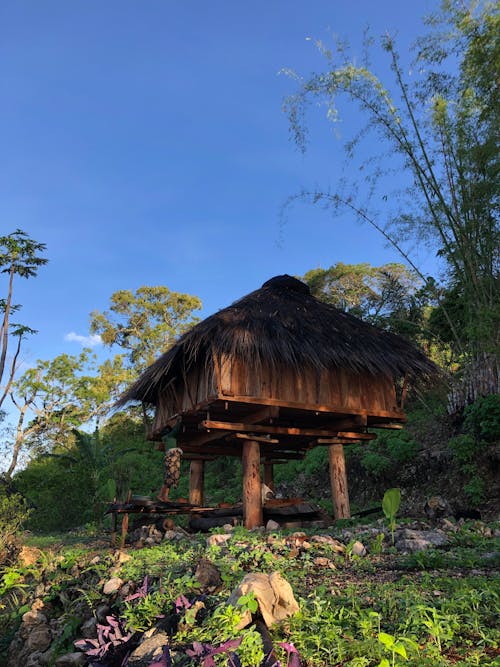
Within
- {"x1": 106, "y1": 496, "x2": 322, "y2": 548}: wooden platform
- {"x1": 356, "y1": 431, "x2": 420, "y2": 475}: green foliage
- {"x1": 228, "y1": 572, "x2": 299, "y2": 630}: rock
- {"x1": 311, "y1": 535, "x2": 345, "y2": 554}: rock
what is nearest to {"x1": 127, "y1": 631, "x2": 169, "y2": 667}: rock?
{"x1": 228, "y1": 572, "x2": 299, "y2": 630}: rock

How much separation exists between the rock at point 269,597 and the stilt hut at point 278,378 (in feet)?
15.1

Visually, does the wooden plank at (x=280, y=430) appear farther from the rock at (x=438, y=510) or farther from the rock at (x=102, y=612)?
the rock at (x=102, y=612)

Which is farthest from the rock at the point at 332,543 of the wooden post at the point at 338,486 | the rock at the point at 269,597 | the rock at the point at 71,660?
the wooden post at the point at 338,486

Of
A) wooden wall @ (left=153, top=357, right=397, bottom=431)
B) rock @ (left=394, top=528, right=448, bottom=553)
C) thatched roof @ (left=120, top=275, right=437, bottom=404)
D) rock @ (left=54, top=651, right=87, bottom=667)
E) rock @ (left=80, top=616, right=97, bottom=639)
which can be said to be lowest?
rock @ (left=54, top=651, right=87, bottom=667)

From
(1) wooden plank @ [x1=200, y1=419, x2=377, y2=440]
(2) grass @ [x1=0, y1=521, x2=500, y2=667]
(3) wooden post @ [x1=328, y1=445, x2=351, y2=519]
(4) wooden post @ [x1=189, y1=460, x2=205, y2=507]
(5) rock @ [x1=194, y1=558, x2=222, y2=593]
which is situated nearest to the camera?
(2) grass @ [x1=0, y1=521, x2=500, y2=667]

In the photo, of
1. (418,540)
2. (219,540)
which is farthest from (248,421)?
(418,540)

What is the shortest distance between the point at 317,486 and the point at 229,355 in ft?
29.1

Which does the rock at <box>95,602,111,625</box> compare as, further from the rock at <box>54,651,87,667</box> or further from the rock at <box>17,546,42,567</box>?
the rock at <box>17,546,42,567</box>

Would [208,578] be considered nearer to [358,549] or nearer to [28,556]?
[358,549]

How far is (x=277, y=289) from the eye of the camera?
10195mm

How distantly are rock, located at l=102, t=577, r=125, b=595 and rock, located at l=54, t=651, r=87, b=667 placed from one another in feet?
1.58

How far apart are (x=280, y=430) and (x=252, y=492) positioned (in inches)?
46.0

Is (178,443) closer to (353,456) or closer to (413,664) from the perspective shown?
(353,456)

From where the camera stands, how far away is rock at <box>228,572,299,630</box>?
283 centimetres
